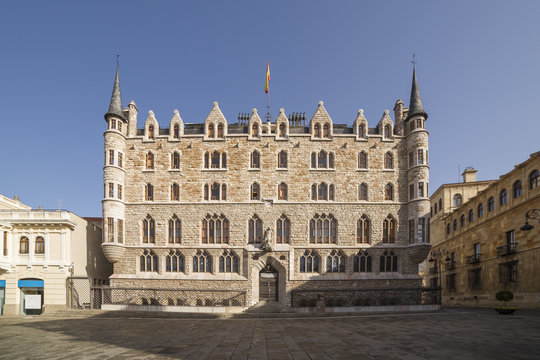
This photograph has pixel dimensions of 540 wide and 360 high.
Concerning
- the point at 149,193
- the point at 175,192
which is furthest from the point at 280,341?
the point at 149,193

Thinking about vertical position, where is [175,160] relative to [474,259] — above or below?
above

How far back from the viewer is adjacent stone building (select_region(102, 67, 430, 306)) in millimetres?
29609

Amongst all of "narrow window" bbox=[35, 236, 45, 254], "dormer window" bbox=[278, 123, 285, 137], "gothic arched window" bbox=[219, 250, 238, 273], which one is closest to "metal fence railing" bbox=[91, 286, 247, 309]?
"gothic arched window" bbox=[219, 250, 238, 273]

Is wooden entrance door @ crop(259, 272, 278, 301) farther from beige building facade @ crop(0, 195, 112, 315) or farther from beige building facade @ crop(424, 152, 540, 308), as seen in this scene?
beige building facade @ crop(0, 195, 112, 315)

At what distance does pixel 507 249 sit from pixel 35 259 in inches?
1616

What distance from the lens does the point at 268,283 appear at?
98.8 ft

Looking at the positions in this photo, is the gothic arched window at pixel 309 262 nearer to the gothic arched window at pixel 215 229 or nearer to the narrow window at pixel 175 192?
the gothic arched window at pixel 215 229

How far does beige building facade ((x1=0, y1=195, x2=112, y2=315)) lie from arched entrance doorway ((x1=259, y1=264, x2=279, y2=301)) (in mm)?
14741

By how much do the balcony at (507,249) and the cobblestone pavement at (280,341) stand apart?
12.0 m

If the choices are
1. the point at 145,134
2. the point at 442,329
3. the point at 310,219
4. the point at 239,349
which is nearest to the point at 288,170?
the point at 310,219

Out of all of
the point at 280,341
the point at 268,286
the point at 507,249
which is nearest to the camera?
the point at 280,341

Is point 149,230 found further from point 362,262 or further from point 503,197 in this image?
point 503,197

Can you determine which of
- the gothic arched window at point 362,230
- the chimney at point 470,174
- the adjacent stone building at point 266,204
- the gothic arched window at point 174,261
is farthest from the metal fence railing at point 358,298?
the chimney at point 470,174

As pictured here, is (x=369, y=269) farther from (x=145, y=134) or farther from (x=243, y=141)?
(x=145, y=134)
